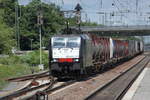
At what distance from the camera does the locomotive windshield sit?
2586cm

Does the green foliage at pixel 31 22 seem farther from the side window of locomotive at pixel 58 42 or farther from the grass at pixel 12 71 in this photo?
the side window of locomotive at pixel 58 42

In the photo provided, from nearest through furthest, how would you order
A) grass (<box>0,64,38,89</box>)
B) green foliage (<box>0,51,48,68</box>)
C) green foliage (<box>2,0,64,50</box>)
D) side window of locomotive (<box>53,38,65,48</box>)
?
side window of locomotive (<box>53,38,65,48</box>) → grass (<box>0,64,38,89</box>) → green foliage (<box>0,51,48,68</box>) → green foliage (<box>2,0,64,50</box>)

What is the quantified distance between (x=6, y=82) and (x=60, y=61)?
3569 mm

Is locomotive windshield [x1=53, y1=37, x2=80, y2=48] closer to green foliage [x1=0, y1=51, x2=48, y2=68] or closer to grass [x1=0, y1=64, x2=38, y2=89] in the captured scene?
grass [x1=0, y1=64, x2=38, y2=89]

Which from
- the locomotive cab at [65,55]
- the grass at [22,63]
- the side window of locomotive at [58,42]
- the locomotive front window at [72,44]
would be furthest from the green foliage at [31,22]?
the locomotive front window at [72,44]

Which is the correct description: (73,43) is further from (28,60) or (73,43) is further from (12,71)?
(28,60)

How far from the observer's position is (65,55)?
83.8 feet

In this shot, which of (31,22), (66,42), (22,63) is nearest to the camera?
(66,42)

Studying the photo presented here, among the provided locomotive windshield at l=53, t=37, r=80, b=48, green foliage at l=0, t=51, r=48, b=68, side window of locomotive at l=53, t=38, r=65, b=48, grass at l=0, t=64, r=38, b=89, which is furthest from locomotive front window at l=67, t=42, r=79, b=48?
green foliage at l=0, t=51, r=48, b=68

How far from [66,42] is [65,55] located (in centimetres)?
92

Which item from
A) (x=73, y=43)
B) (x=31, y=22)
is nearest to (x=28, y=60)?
(x=73, y=43)

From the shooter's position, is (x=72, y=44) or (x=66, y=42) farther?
(x=66, y=42)

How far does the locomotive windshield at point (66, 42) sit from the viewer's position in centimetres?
2586

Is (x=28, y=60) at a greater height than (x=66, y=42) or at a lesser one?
lesser
